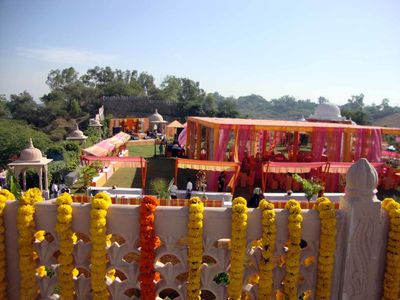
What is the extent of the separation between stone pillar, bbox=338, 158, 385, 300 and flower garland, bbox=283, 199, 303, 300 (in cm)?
81

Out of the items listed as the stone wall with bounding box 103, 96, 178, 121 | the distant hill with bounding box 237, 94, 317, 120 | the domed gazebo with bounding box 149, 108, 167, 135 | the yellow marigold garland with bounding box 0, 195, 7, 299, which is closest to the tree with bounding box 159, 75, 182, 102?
the stone wall with bounding box 103, 96, 178, 121

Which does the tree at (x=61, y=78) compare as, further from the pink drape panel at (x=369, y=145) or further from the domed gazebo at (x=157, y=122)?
the pink drape panel at (x=369, y=145)

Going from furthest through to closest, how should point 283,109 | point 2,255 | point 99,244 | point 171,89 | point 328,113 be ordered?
point 283,109 → point 171,89 → point 328,113 → point 2,255 → point 99,244

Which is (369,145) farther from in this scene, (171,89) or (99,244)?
(171,89)

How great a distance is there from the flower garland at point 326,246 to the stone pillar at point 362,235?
0.25 meters

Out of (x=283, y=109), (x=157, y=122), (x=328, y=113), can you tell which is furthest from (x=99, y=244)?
(x=283, y=109)

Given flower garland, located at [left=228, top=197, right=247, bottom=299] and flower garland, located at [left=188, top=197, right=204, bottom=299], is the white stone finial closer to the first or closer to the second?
flower garland, located at [left=228, top=197, right=247, bottom=299]

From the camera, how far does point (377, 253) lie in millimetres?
5469

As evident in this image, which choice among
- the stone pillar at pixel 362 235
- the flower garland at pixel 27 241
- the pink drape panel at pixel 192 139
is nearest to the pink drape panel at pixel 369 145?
the pink drape panel at pixel 192 139

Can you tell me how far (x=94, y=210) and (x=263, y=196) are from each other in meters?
8.88

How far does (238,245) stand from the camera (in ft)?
17.5

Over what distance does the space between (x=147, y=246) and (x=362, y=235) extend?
3.47 meters

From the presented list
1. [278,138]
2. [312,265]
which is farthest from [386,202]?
[278,138]

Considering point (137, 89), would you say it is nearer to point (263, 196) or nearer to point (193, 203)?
point (263, 196)
